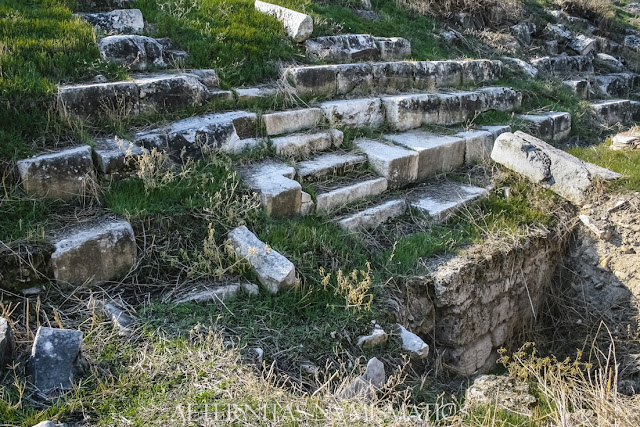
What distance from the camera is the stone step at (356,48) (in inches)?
263

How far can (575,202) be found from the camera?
18.8ft

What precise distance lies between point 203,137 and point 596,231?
4.05m

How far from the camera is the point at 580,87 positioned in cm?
919

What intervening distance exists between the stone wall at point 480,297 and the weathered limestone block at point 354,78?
2599 mm

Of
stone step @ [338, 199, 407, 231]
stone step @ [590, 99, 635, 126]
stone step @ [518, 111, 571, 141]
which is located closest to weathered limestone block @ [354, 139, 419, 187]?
stone step @ [338, 199, 407, 231]

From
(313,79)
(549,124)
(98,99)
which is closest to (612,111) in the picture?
(549,124)

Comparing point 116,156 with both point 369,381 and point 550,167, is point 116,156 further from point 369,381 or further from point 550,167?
point 550,167

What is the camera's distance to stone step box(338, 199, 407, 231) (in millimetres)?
4941

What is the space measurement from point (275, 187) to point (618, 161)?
4.56 m

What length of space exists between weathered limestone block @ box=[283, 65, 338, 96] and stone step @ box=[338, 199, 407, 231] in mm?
1686

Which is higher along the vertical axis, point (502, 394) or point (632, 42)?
point (632, 42)

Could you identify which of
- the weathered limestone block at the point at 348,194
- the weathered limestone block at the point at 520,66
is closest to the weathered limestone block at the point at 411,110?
the weathered limestone block at the point at 348,194

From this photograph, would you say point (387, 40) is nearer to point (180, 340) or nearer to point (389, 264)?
point (389, 264)

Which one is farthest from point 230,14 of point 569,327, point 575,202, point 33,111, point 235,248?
point 569,327
